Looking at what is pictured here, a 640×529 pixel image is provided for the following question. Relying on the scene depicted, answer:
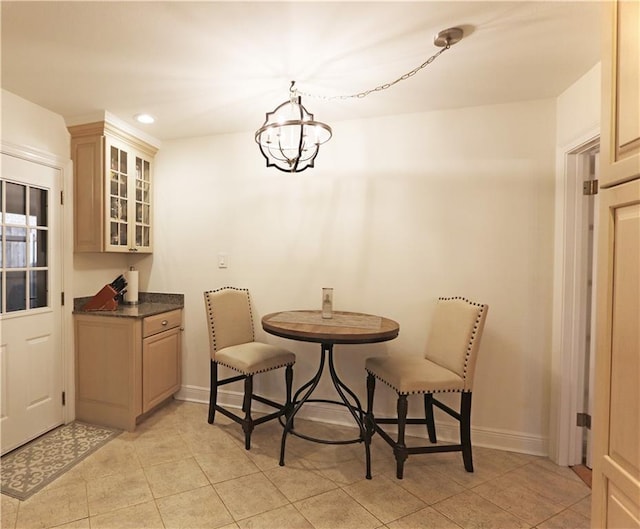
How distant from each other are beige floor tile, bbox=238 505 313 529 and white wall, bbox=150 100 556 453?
1.03m

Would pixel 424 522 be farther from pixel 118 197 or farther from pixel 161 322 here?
pixel 118 197

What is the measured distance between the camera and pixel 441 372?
2.05 metres

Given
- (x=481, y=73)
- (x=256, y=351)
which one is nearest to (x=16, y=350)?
(x=256, y=351)

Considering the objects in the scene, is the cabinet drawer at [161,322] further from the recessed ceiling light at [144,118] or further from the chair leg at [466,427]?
the chair leg at [466,427]

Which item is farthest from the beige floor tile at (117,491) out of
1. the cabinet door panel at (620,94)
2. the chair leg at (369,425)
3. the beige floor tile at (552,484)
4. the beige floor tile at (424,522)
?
the cabinet door panel at (620,94)

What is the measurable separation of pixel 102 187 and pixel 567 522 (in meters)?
3.58

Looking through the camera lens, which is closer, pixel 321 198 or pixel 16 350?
pixel 16 350

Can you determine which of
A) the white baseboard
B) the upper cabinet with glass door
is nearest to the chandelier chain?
the upper cabinet with glass door

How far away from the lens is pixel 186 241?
10.0 ft

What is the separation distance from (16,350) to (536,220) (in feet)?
11.9

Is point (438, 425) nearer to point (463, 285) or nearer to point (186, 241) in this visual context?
point (463, 285)

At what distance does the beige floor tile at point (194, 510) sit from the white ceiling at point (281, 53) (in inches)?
93.6

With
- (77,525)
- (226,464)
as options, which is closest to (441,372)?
(226,464)

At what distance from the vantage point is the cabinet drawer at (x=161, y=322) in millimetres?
2576
